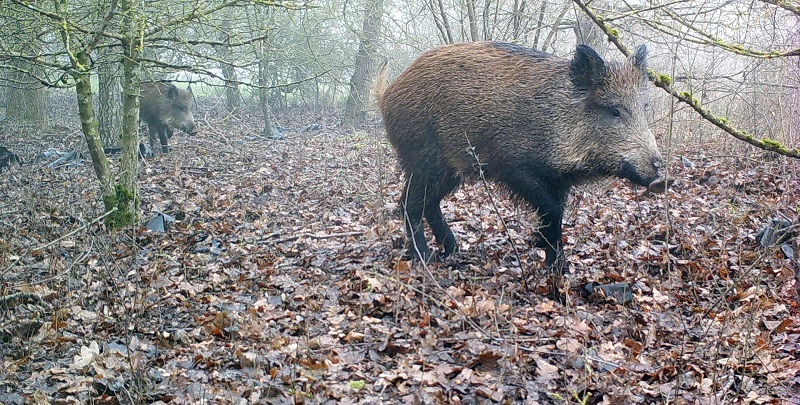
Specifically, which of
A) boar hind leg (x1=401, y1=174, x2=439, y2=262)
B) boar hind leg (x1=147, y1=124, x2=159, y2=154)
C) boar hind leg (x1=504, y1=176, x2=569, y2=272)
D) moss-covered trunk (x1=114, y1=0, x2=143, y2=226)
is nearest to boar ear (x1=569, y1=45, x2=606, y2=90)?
boar hind leg (x1=504, y1=176, x2=569, y2=272)

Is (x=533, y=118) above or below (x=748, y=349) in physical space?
above

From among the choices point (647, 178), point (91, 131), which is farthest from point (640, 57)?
point (91, 131)

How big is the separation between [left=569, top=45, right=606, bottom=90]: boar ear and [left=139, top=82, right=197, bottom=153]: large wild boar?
10.8 metres

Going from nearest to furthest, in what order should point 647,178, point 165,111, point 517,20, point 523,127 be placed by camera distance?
point 647,178, point 523,127, point 517,20, point 165,111

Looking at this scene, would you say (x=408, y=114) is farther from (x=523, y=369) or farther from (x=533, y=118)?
(x=523, y=369)

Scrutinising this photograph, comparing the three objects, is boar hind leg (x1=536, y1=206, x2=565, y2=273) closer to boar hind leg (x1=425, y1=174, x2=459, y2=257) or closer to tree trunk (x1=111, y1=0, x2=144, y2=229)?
boar hind leg (x1=425, y1=174, x2=459, y2=257)

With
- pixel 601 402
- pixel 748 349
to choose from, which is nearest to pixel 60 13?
pixel 601 402

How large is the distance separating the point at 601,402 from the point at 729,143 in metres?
7.25

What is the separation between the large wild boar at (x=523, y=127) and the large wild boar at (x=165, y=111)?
31.2 ft

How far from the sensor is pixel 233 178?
11.2 metres

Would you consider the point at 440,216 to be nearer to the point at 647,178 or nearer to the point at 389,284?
the point at 389,284

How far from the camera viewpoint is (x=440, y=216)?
6.84 metres

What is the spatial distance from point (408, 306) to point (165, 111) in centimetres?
1150

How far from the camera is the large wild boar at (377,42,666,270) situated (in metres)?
5.91
